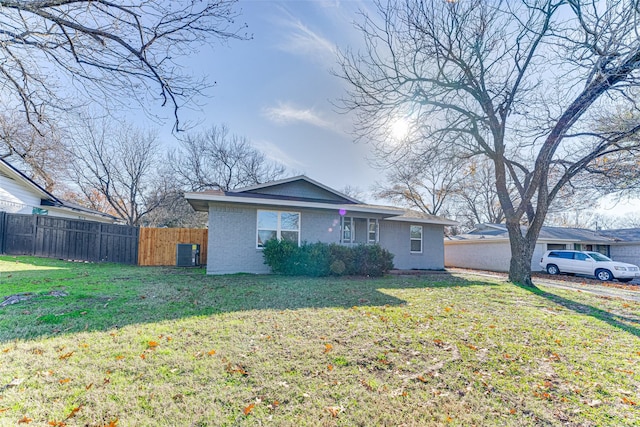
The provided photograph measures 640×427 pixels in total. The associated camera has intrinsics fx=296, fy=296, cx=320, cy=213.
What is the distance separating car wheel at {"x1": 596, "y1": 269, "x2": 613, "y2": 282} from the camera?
14984mm

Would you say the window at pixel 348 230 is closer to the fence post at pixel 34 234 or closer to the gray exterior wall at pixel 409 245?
the gray exterior wall at pixel 409 245

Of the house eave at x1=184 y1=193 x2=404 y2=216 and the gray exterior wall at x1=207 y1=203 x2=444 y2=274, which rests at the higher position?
the house eave at x1=184 y1=193 x2=404 y2=216

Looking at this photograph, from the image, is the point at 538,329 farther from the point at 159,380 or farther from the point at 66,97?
the point at 66,97

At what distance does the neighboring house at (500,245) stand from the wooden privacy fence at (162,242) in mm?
18491

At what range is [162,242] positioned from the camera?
14.2 m

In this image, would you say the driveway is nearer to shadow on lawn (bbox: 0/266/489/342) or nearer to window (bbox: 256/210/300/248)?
shadow on lawn (bbox: 0/266/489/342)

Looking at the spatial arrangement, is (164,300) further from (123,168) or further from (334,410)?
(123,168)

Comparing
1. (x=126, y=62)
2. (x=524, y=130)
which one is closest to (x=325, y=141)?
(x=524, y=130)

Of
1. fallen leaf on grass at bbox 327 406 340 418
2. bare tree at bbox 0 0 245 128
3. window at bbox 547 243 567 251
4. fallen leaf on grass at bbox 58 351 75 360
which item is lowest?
fallen leaf on grass at bbox 327 406 340 418

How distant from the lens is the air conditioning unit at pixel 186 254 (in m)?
13.0

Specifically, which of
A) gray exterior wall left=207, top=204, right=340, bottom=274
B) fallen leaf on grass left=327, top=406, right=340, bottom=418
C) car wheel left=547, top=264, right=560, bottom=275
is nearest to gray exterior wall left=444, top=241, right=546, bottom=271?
car wheel left=547, top=264, right=560, bottom=275

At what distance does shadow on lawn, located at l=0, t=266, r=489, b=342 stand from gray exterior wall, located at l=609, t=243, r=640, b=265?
21192 mm

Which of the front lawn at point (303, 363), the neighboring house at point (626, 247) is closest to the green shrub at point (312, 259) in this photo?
the front lawn at point (303, 363)

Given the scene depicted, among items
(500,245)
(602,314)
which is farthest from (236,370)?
(500,245)
